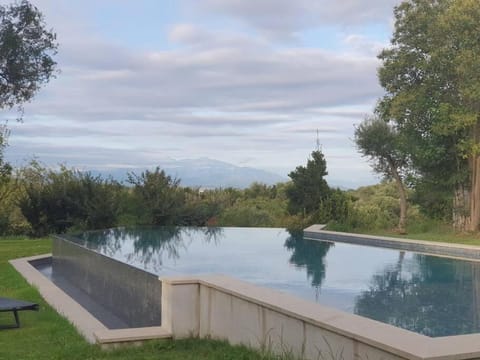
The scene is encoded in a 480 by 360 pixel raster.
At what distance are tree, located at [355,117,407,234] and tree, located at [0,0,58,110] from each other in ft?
29.8

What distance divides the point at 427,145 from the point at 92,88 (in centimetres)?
1515

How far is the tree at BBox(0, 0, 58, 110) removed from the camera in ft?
46.3

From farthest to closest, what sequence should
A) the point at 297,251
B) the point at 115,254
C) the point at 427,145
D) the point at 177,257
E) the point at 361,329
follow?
the point at 427,145 → the point at 297,251 → the point at 177,257 → the point at 115,254 → the point at 361,329

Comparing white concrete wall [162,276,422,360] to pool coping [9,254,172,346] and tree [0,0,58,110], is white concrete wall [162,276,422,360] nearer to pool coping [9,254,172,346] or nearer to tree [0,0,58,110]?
pool coping [9,254,172,346]

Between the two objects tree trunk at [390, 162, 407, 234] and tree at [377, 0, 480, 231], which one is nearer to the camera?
tree at [377, 0, 480, 231]

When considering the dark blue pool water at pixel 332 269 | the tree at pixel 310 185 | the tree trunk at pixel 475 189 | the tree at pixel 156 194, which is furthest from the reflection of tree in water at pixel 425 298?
the tree at pixel 156 194

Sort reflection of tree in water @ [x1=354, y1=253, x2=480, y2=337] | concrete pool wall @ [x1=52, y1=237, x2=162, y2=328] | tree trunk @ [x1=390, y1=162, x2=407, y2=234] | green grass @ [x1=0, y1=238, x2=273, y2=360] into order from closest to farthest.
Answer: green grass @ [x1=0, y1=238, x2=273, y2=360] < reflection of tree in water @ [x1=354, y1=253, x2=480, y2=337] < concrete pool wall @ [x1=52, y1=237, x2=162, y2=328] < tree trunk @ [x1=390, y1=162, x2=407, y2=234]

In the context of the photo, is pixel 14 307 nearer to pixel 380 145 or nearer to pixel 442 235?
pixel 442 235

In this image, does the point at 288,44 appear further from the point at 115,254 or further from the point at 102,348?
the point at 102,348

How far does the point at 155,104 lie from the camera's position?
99.1 feet

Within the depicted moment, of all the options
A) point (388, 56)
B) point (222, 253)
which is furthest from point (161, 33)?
point (222, 253)

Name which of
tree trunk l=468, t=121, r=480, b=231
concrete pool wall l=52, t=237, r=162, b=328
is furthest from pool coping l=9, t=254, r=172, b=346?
tree trunk l=468, t=121, r=480, b=231

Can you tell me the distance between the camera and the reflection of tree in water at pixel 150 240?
10.1 metres

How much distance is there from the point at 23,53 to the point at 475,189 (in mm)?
12082
